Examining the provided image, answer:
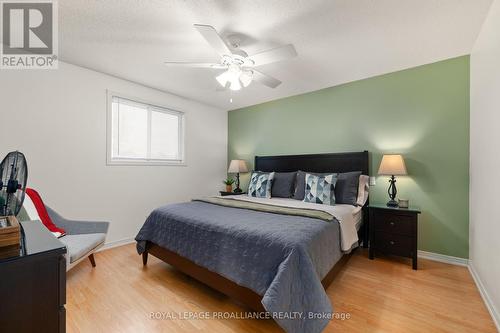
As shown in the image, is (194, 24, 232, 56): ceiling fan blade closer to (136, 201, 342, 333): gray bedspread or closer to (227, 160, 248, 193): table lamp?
(136, 201, 342, 333): gray bedspread

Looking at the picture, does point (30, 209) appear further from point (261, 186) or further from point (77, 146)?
point (261, 186)

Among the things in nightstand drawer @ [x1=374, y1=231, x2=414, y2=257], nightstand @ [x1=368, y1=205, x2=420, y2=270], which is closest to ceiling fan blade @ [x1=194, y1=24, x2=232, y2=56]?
nightstand @ [x1=368, y1=205, x2=420, y2=270]

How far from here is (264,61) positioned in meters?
2.10

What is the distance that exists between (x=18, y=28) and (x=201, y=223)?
257 cm

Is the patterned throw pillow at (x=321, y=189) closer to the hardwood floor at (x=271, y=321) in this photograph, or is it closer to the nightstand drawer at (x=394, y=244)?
the nightstand drawer at (x=394, y=244)

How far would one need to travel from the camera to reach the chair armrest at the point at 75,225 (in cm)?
244

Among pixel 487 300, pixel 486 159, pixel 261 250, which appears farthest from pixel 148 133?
pixel 487 300

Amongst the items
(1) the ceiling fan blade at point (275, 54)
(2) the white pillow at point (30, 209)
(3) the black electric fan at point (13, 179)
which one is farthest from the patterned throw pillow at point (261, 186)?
(3) the black electric fan at point (13, 179)

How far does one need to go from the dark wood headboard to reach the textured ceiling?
116 cm

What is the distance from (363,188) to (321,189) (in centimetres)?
64

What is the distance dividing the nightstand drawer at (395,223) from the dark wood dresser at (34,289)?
301cm

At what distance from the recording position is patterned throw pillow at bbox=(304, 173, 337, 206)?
9.46 feet

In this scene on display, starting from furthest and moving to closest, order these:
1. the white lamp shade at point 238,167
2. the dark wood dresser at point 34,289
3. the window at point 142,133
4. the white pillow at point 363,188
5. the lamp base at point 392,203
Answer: the white lamp shade at point 238,167 → the window at point 142,133 → the white pillow at point 363,188 → the lamp base at point 392,203 → the dark wood dresser at point 34,289

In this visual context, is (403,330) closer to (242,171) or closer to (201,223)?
(201,223)
